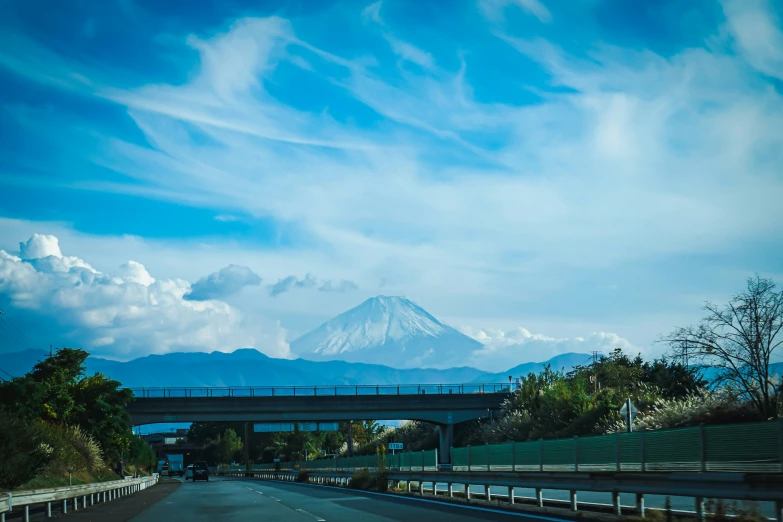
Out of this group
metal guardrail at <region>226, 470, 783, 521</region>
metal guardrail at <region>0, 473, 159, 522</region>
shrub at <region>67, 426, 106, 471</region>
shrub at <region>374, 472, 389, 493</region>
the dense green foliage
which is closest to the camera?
metal guardrail at <region>226, 470, 783, 521</region>

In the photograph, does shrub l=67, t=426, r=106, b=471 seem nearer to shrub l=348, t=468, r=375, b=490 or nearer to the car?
shrub l=348, t=468, r=375, b=490

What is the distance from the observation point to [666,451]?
17.7 metres

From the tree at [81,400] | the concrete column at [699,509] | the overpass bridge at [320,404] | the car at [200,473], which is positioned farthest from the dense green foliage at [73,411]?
the concrete column at [699,509]

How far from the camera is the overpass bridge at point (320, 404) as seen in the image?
88.2 metres

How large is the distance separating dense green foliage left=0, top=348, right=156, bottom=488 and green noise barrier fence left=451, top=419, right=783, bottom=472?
78.7 ft

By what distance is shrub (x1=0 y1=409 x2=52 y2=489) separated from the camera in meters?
25.9

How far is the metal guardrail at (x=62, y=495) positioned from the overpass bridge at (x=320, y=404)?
36406 millimetres

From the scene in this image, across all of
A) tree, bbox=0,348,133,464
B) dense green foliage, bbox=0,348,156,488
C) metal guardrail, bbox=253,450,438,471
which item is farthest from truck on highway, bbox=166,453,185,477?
metal guardrail, bbox=253,450,438,471

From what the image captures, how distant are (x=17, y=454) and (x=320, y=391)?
66.2 meters

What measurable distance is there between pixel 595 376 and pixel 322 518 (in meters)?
55.1

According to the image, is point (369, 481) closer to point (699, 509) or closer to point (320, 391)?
point (699, 509)

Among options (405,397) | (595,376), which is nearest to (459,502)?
(595,376)

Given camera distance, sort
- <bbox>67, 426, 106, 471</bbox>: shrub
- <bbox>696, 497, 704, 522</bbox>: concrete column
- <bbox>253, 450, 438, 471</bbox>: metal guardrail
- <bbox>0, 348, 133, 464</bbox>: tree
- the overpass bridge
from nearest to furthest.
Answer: <bbox>696, 497, 704, 522</bbox>: concrete column
<bbox>253, 450, 438, 471</bbox>: metal guardrail
<bbox>67, 426, 106, 471</bbox>: shrub
<bbox>0, 348, 133, 464</bbox>: tree
the overpass bridge

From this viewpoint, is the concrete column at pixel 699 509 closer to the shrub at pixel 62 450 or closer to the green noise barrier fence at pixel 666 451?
the green noise barrier fence at pixel 666 451
